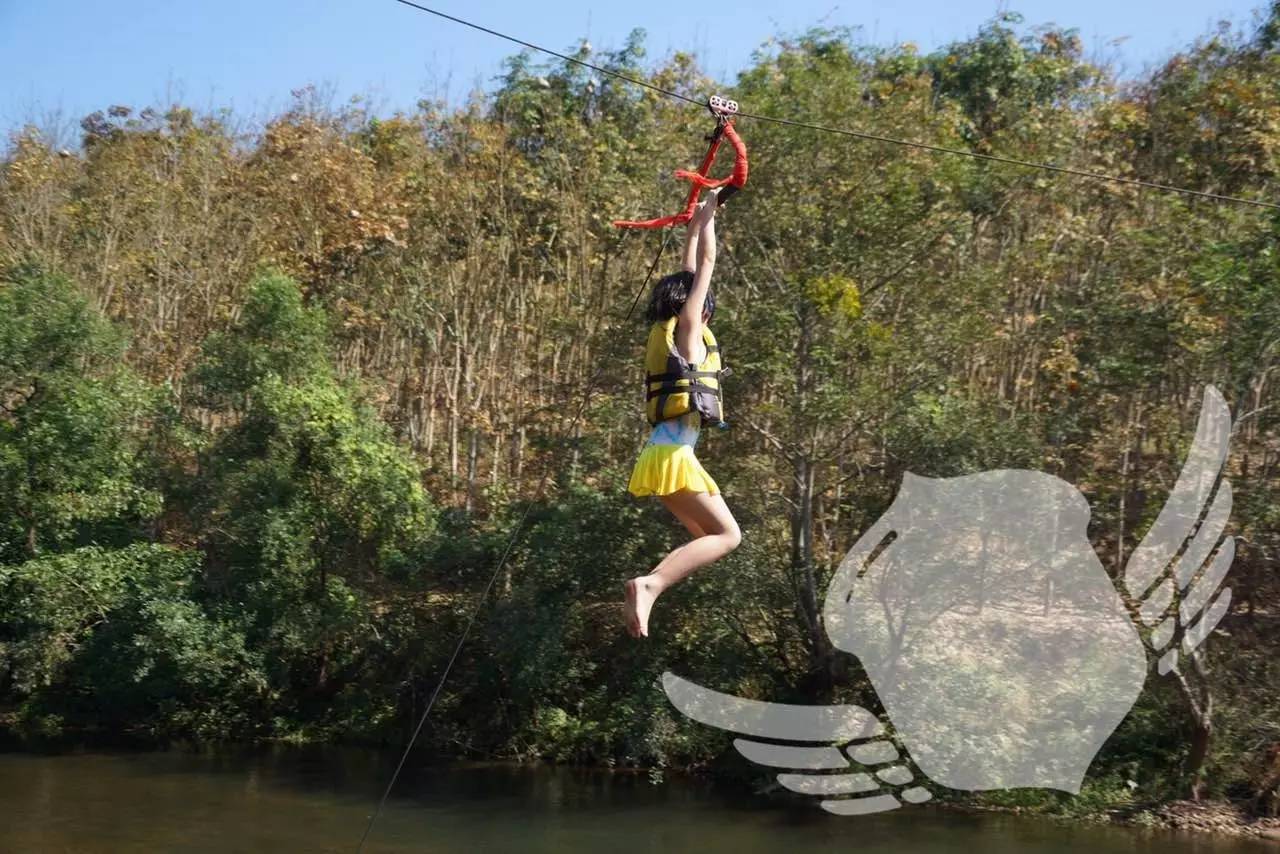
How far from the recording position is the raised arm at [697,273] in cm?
441

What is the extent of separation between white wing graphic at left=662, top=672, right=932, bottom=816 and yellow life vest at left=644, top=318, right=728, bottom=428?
24.6 feet

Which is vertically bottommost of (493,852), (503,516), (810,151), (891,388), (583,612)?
(493,852)

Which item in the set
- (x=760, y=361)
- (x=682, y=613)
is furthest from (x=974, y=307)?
(x=682, y=613)

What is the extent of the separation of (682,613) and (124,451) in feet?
18.2

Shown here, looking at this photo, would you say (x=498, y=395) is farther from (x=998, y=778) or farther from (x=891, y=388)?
(x=998, y=778)

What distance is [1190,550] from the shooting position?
10820 millimetres

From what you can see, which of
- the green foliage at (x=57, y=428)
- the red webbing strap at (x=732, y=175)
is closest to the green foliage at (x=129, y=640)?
the green foliage at (x=57, y=428)

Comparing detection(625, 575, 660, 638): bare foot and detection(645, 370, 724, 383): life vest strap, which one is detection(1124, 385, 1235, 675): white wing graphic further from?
detection(625, 575, 660, 638): bare foot

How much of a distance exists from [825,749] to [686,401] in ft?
26.2

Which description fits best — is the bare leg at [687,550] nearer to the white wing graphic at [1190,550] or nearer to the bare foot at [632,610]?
the bare foot at [632,610]

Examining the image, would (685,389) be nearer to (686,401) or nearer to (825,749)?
(686,401)

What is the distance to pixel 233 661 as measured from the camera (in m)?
12.7

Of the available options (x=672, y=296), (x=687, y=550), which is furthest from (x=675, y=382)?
(x=687, y=550)

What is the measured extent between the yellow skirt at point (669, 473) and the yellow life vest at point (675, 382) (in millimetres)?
114
